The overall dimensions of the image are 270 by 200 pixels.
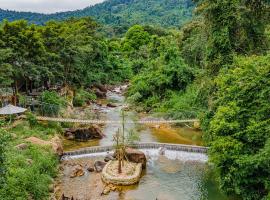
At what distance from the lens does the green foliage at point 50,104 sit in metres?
24.4

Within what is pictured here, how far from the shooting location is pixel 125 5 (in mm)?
151750

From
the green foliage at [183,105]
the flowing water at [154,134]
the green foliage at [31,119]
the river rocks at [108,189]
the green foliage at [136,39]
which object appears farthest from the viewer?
the green foliage at [136,39]

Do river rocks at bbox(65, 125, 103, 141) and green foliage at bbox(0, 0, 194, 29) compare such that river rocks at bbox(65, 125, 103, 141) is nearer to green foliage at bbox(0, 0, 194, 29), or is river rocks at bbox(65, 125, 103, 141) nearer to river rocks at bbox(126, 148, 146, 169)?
river rocks at bbox(126, 148, 146, 169)

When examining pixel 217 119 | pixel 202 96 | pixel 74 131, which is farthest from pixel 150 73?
pixel 217 119

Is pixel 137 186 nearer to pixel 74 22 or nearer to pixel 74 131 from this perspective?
pixel 74 131

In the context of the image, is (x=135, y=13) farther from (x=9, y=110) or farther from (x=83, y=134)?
(x=9, y=110)

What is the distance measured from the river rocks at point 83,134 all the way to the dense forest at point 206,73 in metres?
4.16

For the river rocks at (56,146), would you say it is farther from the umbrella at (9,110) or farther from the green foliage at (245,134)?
the green foliage at (245,134)

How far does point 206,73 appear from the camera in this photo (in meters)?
19.2

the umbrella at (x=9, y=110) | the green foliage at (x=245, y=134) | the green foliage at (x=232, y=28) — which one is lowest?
the umbrella at (x=9, y=110)

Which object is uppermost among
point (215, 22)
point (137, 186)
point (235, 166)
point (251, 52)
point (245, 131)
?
point (215, 22)

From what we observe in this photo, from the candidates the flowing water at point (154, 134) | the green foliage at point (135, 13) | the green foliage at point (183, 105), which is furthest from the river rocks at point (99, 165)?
the green foliage at point (135, 13)

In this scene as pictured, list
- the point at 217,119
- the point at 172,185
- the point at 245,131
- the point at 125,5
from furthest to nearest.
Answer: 1. the point at 125,5
2. the point at 172,185
3. the point at 217,119
4. the point at 245,131

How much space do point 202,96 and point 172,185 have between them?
5175mm
